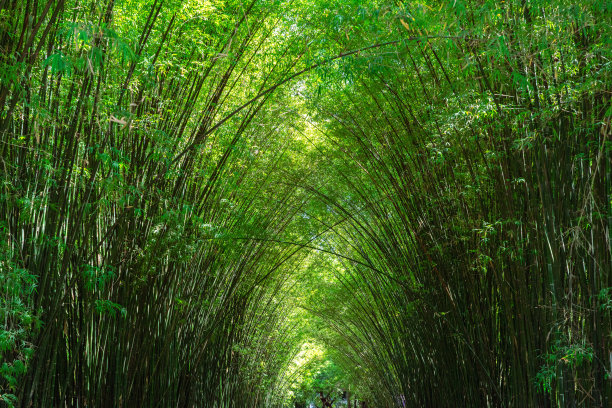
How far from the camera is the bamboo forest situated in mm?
3193

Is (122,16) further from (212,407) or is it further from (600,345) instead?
(212,407)

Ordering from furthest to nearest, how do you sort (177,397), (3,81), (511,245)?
(177,397), (511,245), (3,81)

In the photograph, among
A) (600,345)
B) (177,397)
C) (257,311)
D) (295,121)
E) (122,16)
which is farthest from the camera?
(257,311)

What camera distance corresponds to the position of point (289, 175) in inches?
299

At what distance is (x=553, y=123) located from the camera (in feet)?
11.3

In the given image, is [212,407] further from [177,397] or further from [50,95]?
[50,95]

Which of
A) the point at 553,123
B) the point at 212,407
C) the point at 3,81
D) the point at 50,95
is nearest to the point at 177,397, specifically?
the point at 212,407

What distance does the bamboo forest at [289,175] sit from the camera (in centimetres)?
319

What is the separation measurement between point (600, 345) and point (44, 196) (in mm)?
3445

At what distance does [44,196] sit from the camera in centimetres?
354

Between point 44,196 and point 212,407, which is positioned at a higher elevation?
point 44,196

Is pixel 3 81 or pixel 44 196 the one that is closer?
pixel 3 81

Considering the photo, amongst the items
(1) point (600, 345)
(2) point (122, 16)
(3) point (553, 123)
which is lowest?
(1) point (600, 345)

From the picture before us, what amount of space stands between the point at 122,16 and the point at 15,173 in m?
1.34
